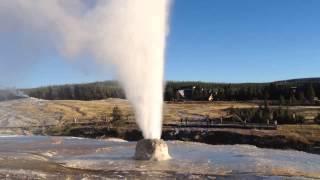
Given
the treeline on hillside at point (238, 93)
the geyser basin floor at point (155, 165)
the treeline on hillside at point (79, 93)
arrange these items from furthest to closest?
1. the treeline on hillside at point (79, 93)
2. the treeline on hillside at point (238, 93)
3. the geyser basin floor at point (155, 165)

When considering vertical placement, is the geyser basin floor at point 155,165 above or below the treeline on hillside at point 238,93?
below

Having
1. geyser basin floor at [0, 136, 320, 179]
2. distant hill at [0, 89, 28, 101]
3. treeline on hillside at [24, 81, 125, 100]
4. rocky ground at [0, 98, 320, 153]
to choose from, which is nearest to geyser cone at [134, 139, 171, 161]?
geyser basin floor at [0, 136, 320, 179]

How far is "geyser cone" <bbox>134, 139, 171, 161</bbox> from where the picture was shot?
2116cm

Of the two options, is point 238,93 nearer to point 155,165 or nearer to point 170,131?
point 170,131

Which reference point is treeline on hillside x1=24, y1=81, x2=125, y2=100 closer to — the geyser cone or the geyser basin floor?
the geyser basin floor

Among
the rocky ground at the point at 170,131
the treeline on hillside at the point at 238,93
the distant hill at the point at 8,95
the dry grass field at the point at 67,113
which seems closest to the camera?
the rocky ground at the point at 170,131

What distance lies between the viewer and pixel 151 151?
2122 cm

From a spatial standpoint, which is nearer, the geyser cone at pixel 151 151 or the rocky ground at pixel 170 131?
the geyser cone at pixel 151 151

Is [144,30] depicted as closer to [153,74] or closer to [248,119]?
[153,74]

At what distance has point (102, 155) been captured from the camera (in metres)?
23.6

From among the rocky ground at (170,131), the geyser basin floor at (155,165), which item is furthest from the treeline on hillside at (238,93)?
the geyser basin floor at (155,165)

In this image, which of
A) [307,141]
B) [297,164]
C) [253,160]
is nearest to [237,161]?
[253,160]

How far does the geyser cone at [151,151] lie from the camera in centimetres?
2116

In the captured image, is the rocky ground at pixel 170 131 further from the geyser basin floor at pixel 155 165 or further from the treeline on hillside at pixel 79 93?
the treeline on hillside at pixel 79 93
